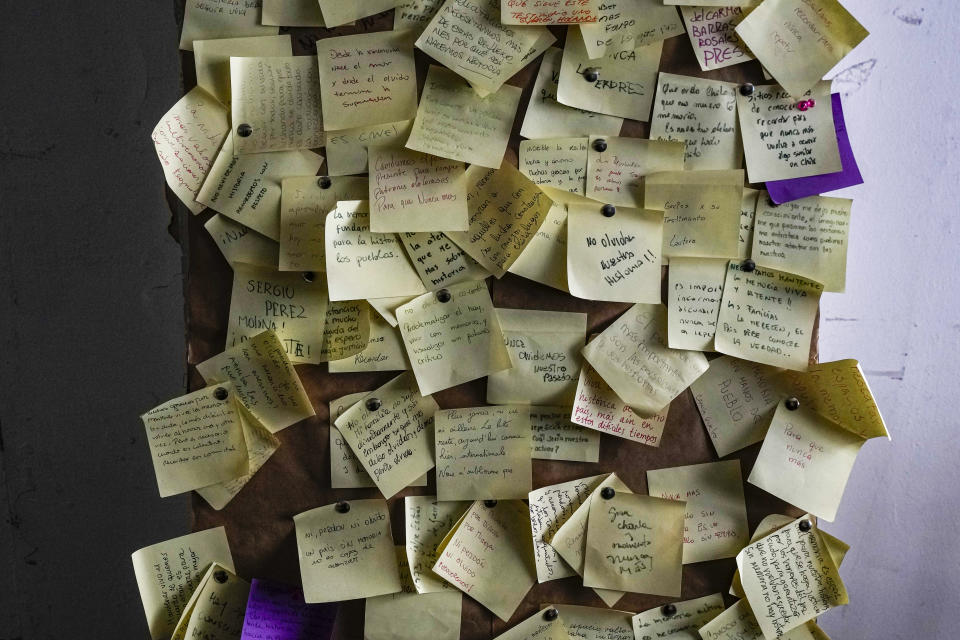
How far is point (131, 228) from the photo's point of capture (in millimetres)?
1560

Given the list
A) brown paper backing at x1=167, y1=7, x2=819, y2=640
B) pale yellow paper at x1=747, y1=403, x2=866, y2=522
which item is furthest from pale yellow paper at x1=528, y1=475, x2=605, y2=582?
pale yellow paper at x1=747, y1=403, x2=866, y2=522

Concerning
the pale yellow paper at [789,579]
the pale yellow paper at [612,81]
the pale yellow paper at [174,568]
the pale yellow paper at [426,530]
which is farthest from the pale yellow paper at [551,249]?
the pale yellow paper at [174,568]

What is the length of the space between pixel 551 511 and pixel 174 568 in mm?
558

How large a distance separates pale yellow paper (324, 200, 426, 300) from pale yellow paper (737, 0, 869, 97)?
0.54 meters

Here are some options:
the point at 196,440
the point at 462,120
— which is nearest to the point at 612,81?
the point at 462,120

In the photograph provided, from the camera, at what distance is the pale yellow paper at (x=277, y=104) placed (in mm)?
1128

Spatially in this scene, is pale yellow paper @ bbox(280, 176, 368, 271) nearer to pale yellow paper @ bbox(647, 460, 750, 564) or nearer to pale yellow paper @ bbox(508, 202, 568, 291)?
pale yellow paper @ bbox(508, 202, 568, 291)

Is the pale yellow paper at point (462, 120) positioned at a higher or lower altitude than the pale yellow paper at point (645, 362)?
higher

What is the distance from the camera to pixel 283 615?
1.25 metres

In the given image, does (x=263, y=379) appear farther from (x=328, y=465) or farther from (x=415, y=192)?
(x=415, y=192)

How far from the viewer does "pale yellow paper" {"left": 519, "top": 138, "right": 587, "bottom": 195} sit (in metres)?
1.15

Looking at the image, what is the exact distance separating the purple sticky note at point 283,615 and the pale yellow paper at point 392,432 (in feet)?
0.69

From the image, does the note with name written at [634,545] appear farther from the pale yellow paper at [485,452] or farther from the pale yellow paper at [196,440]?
the pale yellow paper at [196,440]

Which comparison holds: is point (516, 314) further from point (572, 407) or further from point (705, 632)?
point (705, 632)
